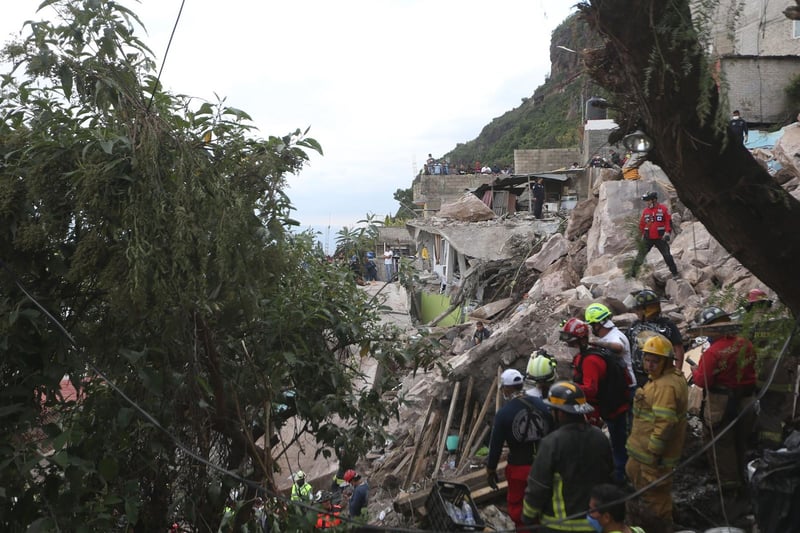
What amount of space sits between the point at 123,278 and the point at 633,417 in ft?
12.5

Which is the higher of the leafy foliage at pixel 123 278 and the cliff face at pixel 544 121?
the cliff face at pixel 544 121

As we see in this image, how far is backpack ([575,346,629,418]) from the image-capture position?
5.27m

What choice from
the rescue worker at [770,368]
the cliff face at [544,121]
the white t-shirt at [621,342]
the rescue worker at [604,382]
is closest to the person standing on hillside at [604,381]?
the rescue worker at [604,382]

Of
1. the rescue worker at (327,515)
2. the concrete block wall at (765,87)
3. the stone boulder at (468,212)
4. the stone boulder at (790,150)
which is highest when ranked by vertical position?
the concrete block wall at (765,87)

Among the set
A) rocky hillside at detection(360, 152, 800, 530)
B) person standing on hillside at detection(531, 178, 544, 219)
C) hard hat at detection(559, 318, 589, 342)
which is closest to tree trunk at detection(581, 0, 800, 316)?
rocky hillside at detection(360, 152, 800, 530)

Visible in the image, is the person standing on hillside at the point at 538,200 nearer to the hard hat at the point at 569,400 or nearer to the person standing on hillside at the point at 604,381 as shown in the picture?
the person standing on hillside at the point at 604,381

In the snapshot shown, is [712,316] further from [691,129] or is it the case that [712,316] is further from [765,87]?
[765,87]

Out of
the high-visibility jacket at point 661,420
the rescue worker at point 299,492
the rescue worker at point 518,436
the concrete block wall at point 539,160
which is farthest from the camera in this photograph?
the concrete block wall at point 539,160

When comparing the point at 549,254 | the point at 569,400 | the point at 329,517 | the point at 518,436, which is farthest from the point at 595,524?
the point at 549,254

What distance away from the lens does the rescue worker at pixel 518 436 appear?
4.68 m

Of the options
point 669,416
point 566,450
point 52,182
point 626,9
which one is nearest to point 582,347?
point 669,416

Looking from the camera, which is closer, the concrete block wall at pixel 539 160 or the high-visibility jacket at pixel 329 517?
the high-visibility jacket at pixel 329 517

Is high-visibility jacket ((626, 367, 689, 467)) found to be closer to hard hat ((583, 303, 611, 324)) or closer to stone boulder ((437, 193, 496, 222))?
hard hat ((583, 303, 611, 324))

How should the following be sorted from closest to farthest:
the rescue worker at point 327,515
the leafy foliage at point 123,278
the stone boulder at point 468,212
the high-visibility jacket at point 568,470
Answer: the leafy foliage at point 123,278, the rescue worker at point 327,515, the high-visibility jacket at point 568,470, the stone boulder at point 468,212
